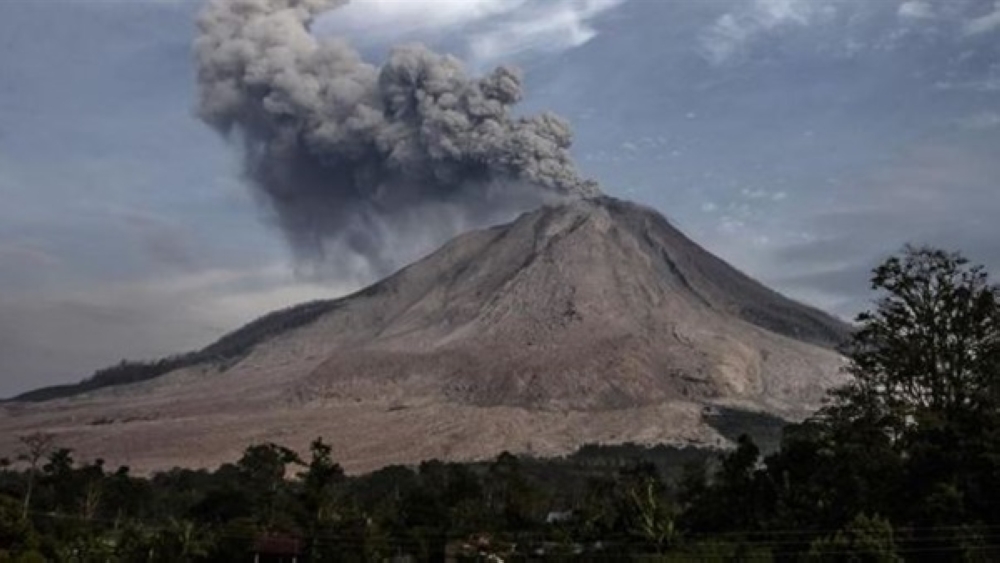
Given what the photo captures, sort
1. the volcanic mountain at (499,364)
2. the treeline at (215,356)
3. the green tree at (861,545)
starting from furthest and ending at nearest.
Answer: the treeline at (215,356) < the volcanic mountain at (499,364) < the green tree at (861,545)

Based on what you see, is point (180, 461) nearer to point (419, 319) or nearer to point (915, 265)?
point (419, 319)

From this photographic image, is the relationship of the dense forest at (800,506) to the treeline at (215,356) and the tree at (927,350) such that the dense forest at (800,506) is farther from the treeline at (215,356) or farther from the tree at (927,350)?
the treeline at (215,356)

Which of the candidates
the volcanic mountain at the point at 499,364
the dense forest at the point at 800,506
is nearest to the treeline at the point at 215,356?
the volcanic mountain at the point at 499,364

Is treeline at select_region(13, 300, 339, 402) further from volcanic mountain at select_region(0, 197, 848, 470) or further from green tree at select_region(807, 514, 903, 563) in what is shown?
green tree at select_region(807, 514, 903, 563)

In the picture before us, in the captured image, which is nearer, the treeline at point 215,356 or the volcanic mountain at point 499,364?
the volcanic mountain at point 499,364

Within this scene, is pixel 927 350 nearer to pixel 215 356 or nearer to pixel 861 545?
pixel 861 545

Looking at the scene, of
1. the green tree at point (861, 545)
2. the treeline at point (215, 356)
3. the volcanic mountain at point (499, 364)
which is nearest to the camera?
the green tree at point (861, 545)

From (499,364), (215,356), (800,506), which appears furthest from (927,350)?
(215,356)

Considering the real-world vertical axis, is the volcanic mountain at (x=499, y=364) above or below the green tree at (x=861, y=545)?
above
